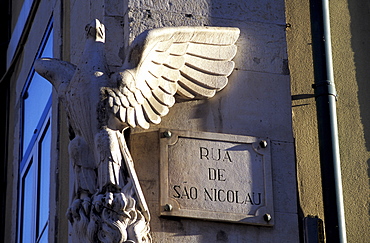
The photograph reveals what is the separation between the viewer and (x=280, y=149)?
750 centimetres

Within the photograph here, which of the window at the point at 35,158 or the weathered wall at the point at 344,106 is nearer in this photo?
the weathered wall at the point at 344,106

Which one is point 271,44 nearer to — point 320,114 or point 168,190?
point 320,114

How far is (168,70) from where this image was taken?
289 inches

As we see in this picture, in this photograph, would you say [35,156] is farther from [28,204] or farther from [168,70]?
[168,70]

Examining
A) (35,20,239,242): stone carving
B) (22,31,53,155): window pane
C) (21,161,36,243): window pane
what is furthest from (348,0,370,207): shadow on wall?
(21,161,36,243): window pane

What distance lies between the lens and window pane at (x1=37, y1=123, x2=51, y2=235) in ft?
29.1

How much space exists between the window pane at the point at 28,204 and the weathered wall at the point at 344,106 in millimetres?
2631

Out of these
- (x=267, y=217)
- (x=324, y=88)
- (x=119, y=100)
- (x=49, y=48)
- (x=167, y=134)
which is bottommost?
(x=267, y=217)

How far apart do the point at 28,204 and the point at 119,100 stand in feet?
9.86

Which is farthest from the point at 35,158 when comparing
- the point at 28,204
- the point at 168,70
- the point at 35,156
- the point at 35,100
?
the point at 168,70

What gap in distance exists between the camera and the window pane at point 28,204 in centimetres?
945

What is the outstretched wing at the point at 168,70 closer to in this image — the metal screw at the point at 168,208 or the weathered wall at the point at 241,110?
the weathered wall at the point at 241,110

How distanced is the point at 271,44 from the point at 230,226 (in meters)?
1.37

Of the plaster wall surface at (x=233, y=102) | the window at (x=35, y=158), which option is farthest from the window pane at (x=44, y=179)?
the plaster wall surface at (x=233, y=102)
